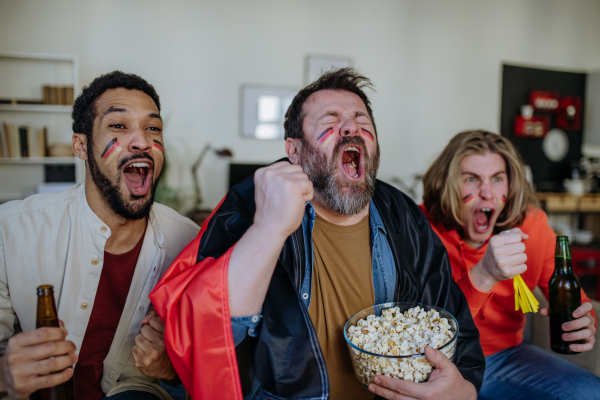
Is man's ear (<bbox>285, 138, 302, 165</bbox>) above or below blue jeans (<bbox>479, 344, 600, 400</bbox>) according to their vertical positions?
above

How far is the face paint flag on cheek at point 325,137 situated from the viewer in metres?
1.47

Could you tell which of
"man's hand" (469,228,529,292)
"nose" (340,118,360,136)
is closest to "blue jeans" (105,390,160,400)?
"nose" (340,118,360,136)

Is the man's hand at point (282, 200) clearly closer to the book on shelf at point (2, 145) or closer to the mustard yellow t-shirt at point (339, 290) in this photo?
the mustard yellow t-shirt at point (339, 290)

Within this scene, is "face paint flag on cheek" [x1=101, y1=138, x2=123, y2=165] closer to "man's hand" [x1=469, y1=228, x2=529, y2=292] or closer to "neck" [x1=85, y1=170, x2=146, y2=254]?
"neck" [x1=85, y1=170, x2=146, y2=254]

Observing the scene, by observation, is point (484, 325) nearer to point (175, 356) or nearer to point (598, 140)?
point (175, 356)

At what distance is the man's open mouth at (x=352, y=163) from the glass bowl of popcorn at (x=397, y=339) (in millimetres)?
441

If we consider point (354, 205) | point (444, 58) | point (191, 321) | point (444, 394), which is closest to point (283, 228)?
point (191, 321)

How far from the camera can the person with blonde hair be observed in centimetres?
166

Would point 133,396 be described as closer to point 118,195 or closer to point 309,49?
point 118,195

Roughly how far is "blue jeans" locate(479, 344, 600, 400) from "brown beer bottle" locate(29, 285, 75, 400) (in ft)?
4.99

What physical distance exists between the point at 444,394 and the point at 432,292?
43 centimetres

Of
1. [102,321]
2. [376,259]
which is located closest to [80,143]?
[102,321]

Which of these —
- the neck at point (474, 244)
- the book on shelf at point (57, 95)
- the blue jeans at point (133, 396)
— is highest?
the book on shelf at point (57, 95)

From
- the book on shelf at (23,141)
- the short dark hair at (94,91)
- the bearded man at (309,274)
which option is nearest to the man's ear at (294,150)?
the bearded man at (309,274)
